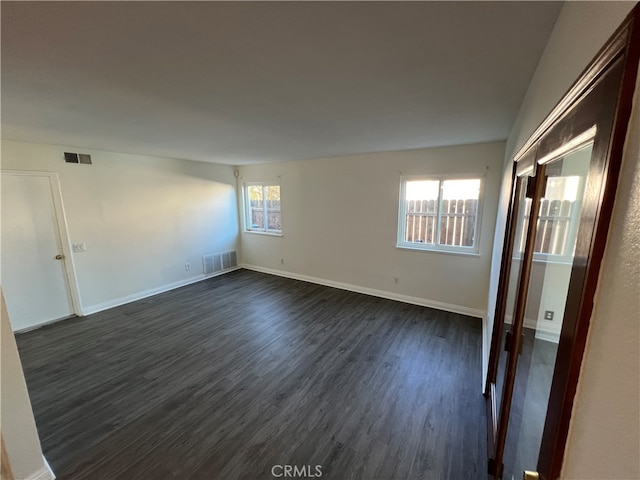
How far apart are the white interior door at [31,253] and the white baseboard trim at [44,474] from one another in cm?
285

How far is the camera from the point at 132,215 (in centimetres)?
436

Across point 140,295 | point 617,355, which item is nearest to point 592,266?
point 617,355

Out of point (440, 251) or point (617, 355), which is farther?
point (440, 251)

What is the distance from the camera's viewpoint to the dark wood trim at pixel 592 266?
0.45 metres

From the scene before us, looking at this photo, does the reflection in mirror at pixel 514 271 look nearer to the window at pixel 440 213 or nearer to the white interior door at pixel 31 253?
the window at pixel 440 213

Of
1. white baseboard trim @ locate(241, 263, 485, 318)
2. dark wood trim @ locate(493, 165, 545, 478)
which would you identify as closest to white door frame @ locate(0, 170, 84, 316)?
white baseboard trim @ locate(241, 263, 485, 318)

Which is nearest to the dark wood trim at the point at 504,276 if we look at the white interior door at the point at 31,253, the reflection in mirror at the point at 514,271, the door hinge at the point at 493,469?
the reflection in mirror at the point at 514,271

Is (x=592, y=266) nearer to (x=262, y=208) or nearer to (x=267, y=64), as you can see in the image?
(x=267, y=64)

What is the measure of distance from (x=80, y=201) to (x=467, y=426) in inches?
215

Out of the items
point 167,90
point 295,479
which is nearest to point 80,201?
point 167,90

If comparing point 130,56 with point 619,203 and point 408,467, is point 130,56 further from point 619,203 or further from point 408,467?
point 408,467

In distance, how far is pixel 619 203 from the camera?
46 centimetres

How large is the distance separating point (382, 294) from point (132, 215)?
4.57 m

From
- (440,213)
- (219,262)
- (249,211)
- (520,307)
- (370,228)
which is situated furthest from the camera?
(249,211)
